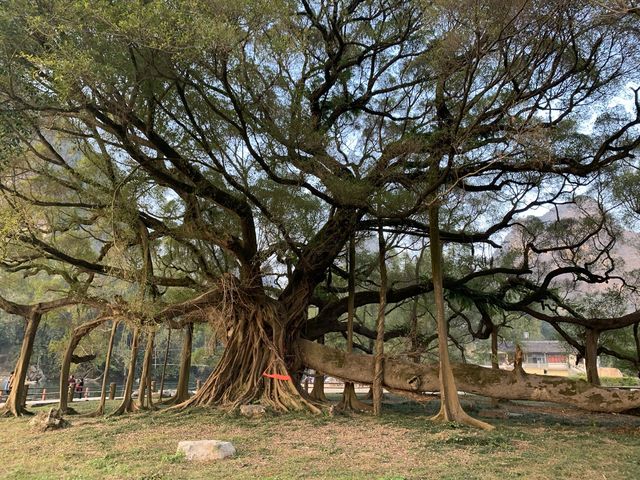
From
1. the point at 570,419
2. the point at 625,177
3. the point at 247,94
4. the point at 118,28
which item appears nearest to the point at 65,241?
the point at 247,94

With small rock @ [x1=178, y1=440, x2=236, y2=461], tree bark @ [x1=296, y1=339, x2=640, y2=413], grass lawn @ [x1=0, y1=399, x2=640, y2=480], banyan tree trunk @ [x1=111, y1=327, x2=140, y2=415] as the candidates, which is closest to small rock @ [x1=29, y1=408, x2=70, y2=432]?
grass lawn @ [x1=0, y1=399, x2=640, y2=480]

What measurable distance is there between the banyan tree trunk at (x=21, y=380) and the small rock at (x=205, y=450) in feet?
18.6

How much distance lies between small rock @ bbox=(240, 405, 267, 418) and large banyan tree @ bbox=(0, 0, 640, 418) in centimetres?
48

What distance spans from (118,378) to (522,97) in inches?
984

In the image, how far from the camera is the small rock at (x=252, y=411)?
6.56m

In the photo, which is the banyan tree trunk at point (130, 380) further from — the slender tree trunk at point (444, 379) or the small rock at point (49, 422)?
the slender tree trunk at point (444, 379)

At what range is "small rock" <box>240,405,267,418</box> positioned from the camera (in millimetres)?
6562

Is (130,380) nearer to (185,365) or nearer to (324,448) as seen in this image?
(185,365)

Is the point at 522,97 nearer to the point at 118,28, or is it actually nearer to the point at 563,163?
the point at 563,163

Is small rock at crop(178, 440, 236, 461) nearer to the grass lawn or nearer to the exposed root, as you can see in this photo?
the grass lawn

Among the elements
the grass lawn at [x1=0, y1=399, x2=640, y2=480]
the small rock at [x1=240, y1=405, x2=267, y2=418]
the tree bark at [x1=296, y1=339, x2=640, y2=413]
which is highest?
the tree bark at [x1=296, y1=339, x2=640, y2=413]

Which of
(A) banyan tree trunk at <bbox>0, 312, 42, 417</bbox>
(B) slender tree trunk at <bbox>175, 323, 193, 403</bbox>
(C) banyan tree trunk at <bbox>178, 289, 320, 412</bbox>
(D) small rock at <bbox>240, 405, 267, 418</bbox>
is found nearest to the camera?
(D) small rock at <bbox>240, 405, 267, 418</bbox>

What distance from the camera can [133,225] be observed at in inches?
293

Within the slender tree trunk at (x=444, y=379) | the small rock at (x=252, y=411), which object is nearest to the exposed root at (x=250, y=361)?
the small rock at (x=252, y=411)
